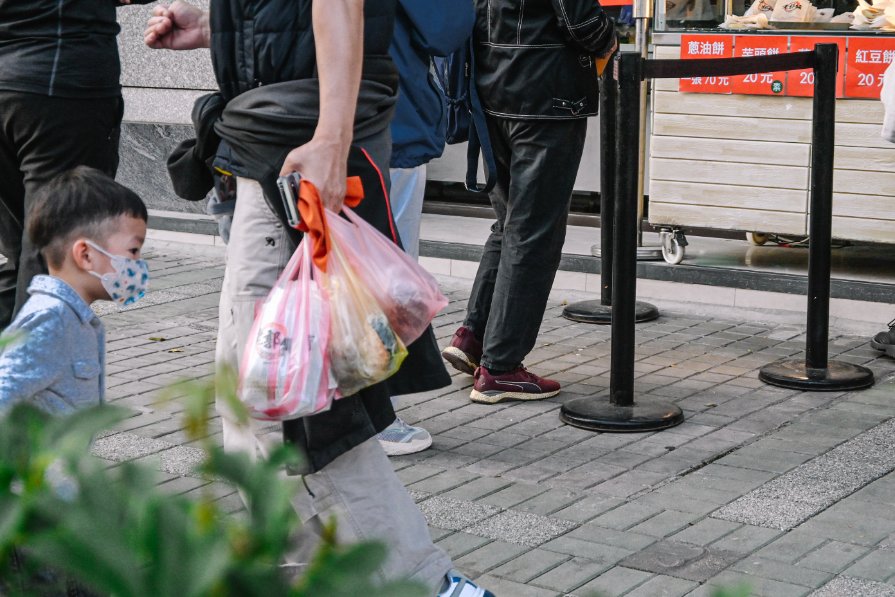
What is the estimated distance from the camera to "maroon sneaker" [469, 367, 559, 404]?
5188 millimetres

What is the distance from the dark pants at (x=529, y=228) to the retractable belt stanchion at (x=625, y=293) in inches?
14.5

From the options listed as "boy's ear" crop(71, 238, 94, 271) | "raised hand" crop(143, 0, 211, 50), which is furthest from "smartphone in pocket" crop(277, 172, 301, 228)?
"raised hand" crop(143, 0, 211, 50)

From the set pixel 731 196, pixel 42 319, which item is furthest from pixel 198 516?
pixel 731 196

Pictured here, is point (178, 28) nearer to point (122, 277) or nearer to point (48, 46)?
point (122, 277)

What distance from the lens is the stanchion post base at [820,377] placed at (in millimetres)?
5305

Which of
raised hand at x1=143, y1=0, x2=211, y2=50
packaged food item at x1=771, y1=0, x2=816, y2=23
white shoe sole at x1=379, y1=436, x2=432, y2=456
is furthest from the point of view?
packaged food item at x1=771, y1=0, x2=816, y2=23

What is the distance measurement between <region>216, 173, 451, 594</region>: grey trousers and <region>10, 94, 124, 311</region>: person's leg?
6.18 ft

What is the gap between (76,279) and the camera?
2.89m

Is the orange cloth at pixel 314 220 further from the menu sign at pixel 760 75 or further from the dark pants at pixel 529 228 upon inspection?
the menu sign at pixel 760 75

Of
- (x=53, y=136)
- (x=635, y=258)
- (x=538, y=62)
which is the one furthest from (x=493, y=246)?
(x=53, y=136)

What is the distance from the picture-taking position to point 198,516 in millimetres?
857

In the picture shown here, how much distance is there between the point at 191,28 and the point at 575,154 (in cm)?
209

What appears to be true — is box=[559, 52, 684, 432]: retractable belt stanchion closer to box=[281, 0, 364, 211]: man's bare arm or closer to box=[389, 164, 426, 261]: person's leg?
box=[389, 164, 426, 261]: person's leg

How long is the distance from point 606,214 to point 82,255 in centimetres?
384
